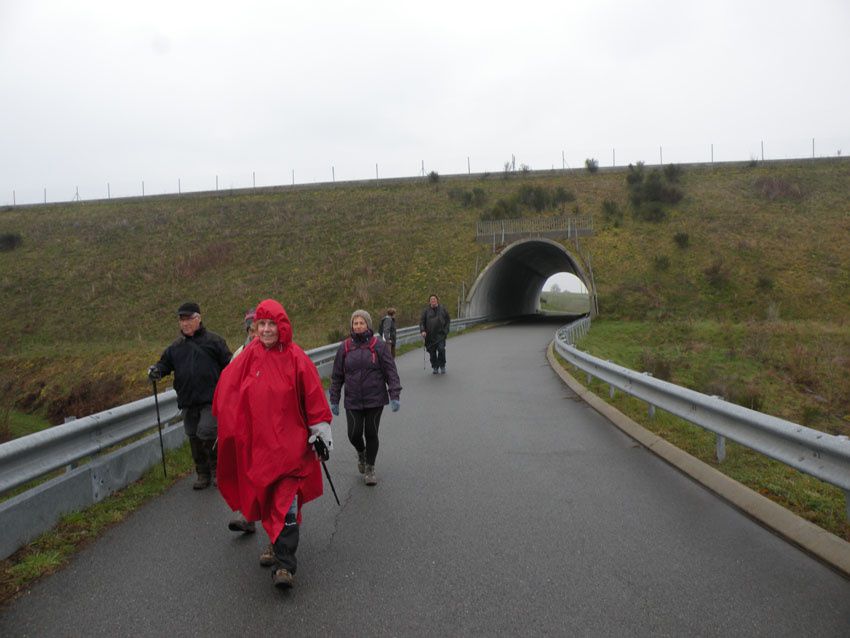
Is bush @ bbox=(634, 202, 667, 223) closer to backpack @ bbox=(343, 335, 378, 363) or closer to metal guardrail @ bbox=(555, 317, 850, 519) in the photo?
metal guardrail @ bbox=(555, 317, 850, 519)

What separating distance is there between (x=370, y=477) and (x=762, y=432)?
3.52 meters

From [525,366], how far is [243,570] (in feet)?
40.7

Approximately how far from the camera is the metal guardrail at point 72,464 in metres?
4.40

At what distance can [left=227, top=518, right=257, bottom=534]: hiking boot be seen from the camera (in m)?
4.60

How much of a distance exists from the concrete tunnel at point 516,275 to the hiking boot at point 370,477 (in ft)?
84.2

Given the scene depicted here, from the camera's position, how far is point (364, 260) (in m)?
38.0

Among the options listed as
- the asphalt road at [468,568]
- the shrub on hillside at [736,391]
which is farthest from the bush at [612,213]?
the asphalt road at [468,568]

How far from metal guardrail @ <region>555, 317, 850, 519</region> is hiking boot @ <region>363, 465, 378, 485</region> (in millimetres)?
3361

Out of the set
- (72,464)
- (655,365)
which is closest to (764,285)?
(655,365)

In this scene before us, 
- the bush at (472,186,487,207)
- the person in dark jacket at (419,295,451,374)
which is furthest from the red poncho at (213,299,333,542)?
the bush at (472,186,487,207)

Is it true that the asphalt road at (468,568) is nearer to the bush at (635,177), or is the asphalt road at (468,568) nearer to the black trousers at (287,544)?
the black trousers at (287,544)

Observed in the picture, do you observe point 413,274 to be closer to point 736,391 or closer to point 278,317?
point 736,391

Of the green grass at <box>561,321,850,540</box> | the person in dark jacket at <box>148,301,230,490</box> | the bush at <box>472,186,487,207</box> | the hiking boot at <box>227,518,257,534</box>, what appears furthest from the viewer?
the bush at <box>472,186,487,207</box>

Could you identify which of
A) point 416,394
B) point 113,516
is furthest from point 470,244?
point 113,516
